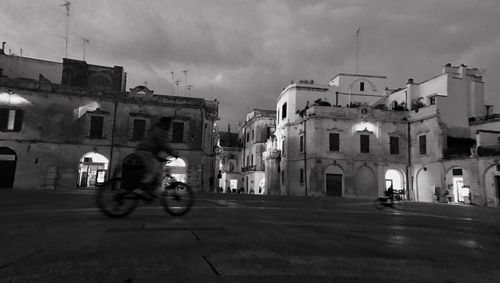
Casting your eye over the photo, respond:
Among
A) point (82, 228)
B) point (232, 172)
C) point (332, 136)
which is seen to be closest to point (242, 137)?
point (232, 172)

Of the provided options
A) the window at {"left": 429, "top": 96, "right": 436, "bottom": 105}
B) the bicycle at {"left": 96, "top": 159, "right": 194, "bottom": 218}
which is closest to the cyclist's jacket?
the bicycle at {"left": 96, "top": 159, "right": 194, "bottom": 218}

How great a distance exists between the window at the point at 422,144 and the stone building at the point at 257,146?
2203cm

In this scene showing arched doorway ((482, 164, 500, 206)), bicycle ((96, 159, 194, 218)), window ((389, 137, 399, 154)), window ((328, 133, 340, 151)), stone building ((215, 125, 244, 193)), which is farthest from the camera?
stone building ((215, 125, 244, 193))

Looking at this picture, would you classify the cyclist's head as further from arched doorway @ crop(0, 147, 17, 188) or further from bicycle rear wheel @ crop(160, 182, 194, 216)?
arched doorway @ crop(0, 147, 17, 188)

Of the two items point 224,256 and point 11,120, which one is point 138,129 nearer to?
point 11,120

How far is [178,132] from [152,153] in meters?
27.6

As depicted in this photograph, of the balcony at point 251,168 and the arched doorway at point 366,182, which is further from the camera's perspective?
the balcony at point 251,168

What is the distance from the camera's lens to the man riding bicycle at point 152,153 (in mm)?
7168

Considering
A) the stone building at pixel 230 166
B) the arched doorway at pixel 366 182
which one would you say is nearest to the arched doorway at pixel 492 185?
the arched doorway at pixel 366 182

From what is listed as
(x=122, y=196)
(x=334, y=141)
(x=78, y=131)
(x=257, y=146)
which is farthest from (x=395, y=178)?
(x=122, y=196)

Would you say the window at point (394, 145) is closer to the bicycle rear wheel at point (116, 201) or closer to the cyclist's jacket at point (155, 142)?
the cyclist's jacket at point (155, 142)

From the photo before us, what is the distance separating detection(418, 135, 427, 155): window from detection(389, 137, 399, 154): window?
Result: 6.63 ft

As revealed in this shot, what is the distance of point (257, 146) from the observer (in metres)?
56.0

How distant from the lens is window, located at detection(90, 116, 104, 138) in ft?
107
